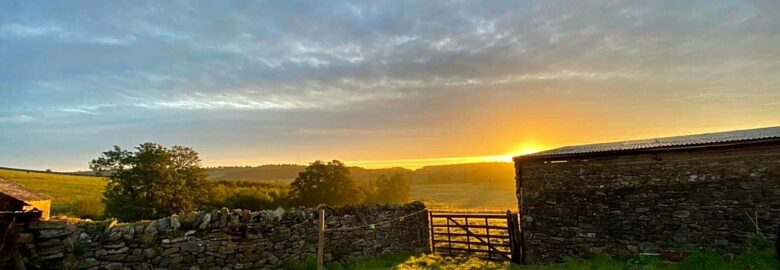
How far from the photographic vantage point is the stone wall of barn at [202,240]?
6.70 meters

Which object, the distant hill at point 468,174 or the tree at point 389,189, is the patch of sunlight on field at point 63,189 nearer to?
the tree at point 389,189

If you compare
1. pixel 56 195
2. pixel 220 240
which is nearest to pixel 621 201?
pixel 220 240

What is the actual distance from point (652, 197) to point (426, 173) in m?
61.0

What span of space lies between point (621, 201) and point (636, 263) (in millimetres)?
1588

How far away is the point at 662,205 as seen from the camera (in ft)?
32.2

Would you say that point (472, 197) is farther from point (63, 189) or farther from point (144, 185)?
point (63, 189)

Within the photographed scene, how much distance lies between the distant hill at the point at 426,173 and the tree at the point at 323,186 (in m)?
20.6

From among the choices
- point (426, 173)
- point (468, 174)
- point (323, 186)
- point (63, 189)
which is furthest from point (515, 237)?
point (426, 173)

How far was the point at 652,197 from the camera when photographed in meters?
9.93

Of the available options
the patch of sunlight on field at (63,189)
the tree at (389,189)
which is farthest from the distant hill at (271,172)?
the patch of sunlight on field at (63,189)

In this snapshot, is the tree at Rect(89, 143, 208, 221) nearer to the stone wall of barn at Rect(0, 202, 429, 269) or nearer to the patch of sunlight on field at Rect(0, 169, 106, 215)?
the patch of sunlight on field at Rect(0, 169, 106, 215)

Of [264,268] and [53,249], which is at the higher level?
[53,249]

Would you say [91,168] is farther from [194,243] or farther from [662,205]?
[662,205]

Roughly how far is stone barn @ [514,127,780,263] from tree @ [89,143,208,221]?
841 inches
